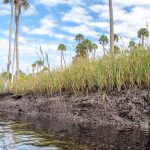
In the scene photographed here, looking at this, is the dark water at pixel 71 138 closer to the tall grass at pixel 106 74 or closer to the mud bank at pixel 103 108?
the mud bank at pixel 103 108

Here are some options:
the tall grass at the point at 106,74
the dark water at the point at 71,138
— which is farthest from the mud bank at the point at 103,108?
the dark water at the point at 71,138

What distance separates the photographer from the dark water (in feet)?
20.6

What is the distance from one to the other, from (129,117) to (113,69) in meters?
1.71

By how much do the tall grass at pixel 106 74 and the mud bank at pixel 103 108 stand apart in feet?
0.94

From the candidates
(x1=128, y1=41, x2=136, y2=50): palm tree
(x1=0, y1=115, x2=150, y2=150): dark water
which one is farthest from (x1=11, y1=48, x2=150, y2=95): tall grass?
(x1=0, y1=115, x2=150, y2=150): dark water

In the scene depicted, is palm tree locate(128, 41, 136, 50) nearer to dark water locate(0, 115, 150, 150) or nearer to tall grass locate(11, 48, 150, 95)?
tall grass locate(11, 48, 150, 95)

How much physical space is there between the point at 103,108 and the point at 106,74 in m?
1.08

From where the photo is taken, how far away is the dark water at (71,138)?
629 cm

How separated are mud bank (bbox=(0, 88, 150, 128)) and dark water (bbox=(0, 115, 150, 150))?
0.87 metres

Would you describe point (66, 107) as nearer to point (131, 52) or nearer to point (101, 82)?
point (101, 82)

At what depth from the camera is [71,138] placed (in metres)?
7.21

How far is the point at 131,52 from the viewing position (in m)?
10.6

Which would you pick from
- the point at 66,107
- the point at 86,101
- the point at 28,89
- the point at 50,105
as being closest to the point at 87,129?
the point at 86,101

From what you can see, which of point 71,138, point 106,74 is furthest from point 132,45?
point 71,138
